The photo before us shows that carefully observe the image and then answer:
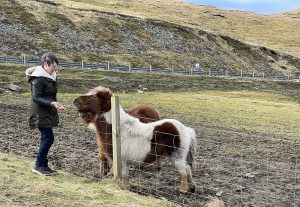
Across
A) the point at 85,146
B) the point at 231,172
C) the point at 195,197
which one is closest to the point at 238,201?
the point at 195,197

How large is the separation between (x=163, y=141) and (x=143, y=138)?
35cm

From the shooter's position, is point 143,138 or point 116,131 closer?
point 116,131

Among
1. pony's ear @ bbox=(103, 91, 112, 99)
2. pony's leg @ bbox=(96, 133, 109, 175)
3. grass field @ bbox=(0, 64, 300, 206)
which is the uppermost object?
pony's ear @ bbox=(103, 91, 112, 99)

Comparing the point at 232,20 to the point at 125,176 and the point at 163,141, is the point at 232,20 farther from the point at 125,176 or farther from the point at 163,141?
the point at 125,176

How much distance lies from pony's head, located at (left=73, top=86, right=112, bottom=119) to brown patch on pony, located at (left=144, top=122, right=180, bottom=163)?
39.4 inches

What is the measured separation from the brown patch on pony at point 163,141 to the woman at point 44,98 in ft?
5.70

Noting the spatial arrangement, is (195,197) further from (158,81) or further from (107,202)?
(158,81)

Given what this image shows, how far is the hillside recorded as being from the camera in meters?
54.0

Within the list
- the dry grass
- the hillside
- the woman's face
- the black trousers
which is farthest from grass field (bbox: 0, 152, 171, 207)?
the dry grass

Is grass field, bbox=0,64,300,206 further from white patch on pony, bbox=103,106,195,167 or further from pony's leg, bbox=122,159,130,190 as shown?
white patch on pony, bbox=103,106,195,167

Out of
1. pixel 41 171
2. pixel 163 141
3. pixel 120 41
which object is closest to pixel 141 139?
pixel 163 141

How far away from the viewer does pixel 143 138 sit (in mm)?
8016

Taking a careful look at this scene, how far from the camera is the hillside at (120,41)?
2127 inches

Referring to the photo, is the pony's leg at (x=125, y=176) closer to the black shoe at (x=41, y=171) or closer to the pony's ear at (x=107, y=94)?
the pony's ear at (x=107, y=94)
